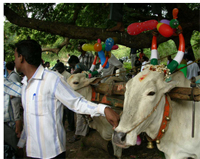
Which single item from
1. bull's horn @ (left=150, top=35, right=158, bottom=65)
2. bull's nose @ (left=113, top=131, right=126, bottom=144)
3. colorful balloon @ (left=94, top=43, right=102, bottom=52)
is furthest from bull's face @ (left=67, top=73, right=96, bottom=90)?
bull's nose @ (left=113, top=131, right=126, bottom=144)

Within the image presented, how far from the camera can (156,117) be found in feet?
6.69

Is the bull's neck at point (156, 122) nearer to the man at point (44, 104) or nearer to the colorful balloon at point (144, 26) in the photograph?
the man at point (44, 104)

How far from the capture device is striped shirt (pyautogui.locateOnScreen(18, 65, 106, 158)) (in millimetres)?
1835

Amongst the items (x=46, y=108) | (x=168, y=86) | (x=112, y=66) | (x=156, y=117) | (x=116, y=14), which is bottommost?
(x=156, y=117)

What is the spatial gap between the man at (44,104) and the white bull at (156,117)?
482 mm

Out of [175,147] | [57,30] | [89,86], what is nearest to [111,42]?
[89,86]

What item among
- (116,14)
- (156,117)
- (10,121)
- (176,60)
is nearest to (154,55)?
(176,60)

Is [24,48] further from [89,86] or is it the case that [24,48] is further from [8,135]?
[89,86]

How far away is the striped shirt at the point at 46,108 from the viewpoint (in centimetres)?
183

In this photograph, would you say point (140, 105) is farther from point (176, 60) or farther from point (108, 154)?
point (108, 154)

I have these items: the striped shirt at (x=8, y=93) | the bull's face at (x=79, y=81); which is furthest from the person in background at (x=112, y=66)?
the striped shirt at (x=8, y=93)

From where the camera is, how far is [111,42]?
12.6ft

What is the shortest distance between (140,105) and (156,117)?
0.33 m

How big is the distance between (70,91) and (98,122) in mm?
1955
